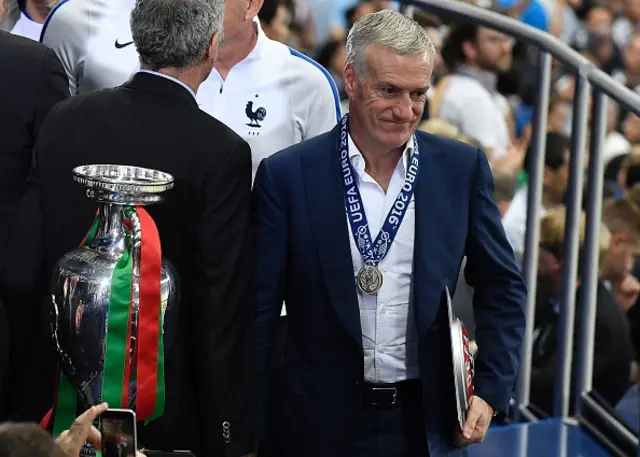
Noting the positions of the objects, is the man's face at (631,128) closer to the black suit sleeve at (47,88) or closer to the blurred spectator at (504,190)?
the blurred spectator at (504,190)

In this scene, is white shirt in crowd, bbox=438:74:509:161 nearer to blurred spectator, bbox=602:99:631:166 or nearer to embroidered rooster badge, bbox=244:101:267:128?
blurred spectator, bbox=602:99:631:166

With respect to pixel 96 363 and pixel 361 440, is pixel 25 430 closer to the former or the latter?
pixel 96 363

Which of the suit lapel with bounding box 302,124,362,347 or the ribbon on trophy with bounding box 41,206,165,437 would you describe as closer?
the ribbon on trophy with bounding box 41,206,165,437

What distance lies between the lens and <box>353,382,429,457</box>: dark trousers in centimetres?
282

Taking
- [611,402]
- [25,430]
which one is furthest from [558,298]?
[25,430]

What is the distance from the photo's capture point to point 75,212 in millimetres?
2646

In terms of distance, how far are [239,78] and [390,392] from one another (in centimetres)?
115

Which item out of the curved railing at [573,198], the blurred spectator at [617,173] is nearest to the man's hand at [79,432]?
the curved railing at [573,198]

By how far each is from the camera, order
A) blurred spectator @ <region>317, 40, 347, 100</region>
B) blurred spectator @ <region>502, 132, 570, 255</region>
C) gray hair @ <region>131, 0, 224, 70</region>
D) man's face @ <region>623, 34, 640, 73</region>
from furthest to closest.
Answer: man's face @ <region>623, 34, 640, 73</region> → blurred spectator @ <region>317, 40, 347, 100</region> → blurred spectator @ <region>502, 132, 570, 255</region> → gray hair @ <region>131, 0, 224, 70</region>

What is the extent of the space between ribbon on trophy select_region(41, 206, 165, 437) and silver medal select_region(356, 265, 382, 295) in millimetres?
498

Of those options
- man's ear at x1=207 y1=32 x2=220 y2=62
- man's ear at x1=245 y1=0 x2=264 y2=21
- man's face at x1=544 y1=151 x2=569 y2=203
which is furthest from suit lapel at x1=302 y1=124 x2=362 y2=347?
man's face at x1=544 y1=151 x2=569 y2=203

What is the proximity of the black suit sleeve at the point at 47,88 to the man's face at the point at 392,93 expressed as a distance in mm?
710

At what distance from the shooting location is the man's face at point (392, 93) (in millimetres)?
2768

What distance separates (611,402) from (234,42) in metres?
1.69
